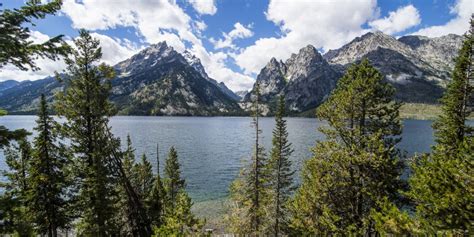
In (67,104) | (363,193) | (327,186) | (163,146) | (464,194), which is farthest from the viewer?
(163,146)

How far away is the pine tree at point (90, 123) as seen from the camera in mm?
19594

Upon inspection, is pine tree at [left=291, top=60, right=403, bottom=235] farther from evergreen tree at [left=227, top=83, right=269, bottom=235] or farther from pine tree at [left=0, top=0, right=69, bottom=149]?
pine tree at [left=0, top=0, right=69, bottom=149]

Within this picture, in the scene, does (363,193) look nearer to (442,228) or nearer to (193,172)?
(442,228)

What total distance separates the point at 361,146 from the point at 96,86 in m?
18.1

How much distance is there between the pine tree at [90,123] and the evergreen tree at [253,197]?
12331 mm

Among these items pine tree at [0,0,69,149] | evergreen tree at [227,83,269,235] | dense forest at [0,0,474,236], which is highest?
pine tree at [0,0,69,149]

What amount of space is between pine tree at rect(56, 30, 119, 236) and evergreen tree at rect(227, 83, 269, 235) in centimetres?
1233

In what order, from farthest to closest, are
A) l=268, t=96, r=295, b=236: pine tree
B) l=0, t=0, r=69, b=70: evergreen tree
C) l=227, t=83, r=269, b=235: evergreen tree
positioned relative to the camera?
l=268, t=96, r=295, b=236: pine tree
l=227, t=83, r=269, b=235: evergreen tree
l=0, t=0, r=69, b=70: evergreen tree

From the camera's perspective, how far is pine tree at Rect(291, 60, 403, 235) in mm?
16219

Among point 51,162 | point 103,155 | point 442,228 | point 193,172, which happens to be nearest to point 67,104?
point 103,155

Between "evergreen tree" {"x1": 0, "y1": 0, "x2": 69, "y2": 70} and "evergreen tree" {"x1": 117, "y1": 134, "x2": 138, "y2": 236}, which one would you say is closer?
"evergreen tree" {"x1": 0, "y1": 0, "x2": 69, "y2": 70}

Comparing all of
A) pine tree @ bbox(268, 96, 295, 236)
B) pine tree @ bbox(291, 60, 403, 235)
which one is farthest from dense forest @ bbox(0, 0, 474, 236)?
pine tree @ bbox(268, 96, 295, 236)

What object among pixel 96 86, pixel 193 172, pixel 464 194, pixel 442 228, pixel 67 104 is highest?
pixel 96 86

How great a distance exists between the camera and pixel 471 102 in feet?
82.5
